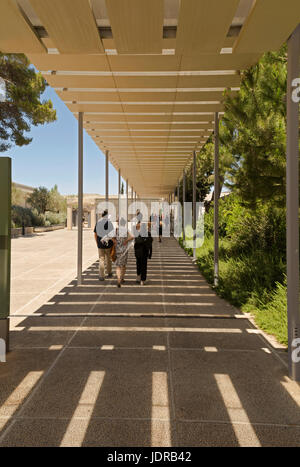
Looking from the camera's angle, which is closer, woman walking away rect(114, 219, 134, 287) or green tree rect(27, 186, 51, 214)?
woman walking away rect(114, 219, 134, 287)

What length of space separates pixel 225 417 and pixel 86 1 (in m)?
3.54

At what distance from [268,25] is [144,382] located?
337cm

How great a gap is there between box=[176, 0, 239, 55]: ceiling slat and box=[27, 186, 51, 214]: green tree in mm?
37115

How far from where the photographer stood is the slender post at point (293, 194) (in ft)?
10.7

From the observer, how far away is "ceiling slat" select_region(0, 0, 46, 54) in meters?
3.07

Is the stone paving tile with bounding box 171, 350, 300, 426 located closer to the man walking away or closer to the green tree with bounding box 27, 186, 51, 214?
the man walking away

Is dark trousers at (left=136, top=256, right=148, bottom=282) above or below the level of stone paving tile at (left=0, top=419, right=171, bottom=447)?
above

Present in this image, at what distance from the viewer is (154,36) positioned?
3480 millimetres

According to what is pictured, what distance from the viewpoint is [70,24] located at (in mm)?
3346

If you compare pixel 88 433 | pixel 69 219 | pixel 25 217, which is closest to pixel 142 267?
pixel 88 433

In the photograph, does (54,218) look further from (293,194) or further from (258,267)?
(293,194)

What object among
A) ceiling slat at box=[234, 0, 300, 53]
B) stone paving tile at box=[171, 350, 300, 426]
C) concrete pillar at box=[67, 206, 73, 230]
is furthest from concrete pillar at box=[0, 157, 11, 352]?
concrete pillar at box=[67, 206, 73, 230]
